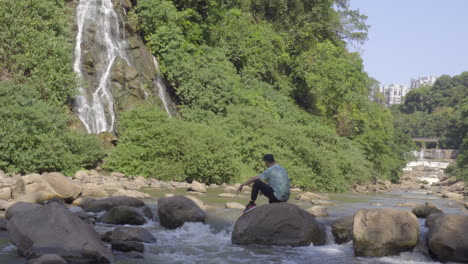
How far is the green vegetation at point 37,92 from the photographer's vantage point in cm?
1828

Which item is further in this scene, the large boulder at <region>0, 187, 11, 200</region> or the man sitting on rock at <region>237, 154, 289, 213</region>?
the large boulder at <region>0, 187, 11, 200</region>

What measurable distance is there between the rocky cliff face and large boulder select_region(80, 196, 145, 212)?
11092 mm

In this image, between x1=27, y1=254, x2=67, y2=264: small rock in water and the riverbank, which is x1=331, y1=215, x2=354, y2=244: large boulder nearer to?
the riverbank

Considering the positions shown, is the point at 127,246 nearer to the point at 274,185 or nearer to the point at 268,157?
the point at 274,185

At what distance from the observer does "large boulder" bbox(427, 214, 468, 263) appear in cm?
891

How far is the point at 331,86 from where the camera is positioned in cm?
3688

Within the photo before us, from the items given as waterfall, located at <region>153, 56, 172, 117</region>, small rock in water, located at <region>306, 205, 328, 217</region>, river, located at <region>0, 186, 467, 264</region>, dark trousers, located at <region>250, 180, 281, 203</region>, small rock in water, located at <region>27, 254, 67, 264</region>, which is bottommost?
river, located at <region>0, 186, 467, 264</region>

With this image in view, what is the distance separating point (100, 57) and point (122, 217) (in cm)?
1648

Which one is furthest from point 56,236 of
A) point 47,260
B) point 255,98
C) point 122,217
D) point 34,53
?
point 255,98

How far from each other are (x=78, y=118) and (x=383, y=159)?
24319mm

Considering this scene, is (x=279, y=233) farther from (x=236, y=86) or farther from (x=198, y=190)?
(x=236, y=86)

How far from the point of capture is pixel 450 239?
29.7ft

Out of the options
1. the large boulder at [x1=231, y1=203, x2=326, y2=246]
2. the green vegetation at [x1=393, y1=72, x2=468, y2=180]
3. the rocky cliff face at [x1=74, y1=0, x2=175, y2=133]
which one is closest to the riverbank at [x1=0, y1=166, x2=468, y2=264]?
the large boulder at [x1=231, y1=203, x2=326, y2=246]

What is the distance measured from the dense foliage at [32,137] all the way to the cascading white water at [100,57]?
310cm
